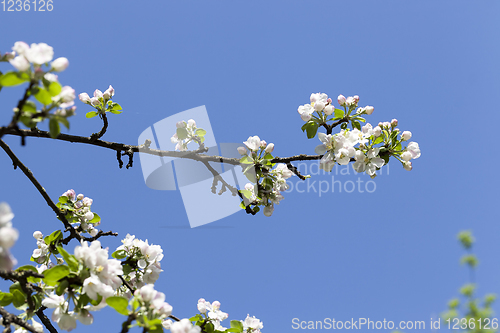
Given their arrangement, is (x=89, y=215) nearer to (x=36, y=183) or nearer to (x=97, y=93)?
(x=36, y=183)

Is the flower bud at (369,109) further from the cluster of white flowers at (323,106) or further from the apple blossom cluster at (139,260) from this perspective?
the apple blossom cluster at (139,260)

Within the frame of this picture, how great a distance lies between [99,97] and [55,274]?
145 cm

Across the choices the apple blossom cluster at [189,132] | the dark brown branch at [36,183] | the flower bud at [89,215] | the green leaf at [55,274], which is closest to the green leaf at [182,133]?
the apple blossom cluster at [189,132]

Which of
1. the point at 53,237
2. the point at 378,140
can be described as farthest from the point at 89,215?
the point at 378,140

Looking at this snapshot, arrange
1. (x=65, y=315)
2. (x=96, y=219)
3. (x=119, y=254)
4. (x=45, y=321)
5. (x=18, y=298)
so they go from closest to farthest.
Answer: (x=65, y=315)
(x=18, y=298)
(x=45, y=321)
(x=119, y=254)
(x=96, y=219)

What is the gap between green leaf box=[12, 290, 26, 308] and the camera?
1712 millimetres

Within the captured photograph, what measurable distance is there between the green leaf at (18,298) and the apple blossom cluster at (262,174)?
1261 mm

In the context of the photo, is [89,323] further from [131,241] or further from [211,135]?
[211,135]

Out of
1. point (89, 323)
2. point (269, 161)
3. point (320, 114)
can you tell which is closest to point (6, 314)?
point (89, 323)

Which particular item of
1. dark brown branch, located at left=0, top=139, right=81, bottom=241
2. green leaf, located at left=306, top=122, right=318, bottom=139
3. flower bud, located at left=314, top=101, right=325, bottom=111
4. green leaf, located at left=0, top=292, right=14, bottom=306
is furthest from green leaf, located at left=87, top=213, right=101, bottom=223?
flower bud, located at left=314, top=101, right=325, bottom=111

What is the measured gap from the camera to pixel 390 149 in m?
2.38

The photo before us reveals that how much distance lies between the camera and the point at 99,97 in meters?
2.52

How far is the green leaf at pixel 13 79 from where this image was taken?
1.28 meters

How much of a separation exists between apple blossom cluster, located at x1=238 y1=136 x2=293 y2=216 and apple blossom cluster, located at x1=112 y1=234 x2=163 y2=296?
2.09 feet
